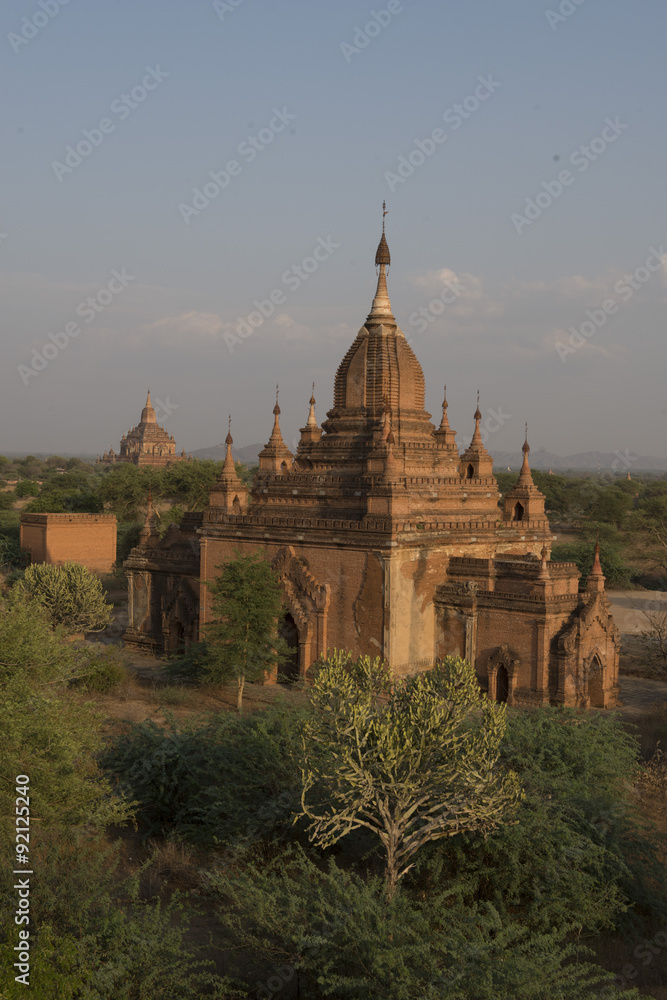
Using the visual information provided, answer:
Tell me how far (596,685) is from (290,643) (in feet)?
29.4

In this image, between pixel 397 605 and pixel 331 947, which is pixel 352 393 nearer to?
pixel 397 605

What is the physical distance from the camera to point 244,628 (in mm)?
25422

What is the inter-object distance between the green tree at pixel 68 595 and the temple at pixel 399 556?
2765 mm

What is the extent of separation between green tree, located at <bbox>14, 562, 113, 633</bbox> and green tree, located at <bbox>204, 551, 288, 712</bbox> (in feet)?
27.8

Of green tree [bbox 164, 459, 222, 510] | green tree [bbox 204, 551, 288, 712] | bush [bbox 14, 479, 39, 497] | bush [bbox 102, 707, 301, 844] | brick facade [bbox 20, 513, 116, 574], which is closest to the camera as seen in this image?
bush [bbox 102, 707, 301, 844]

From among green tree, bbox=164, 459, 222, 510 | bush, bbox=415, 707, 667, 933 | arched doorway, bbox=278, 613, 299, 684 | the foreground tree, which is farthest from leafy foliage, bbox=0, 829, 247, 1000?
green tree, bbox=164, 459, 222, 510

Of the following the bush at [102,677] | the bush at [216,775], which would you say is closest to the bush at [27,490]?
the bush at [102,677]

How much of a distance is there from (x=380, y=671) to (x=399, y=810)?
6.57ft

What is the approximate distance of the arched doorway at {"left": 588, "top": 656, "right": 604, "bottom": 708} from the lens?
974 inches

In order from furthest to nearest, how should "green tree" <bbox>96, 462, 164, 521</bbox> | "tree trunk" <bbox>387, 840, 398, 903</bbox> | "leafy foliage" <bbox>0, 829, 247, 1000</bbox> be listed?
"green tree" <bbox>96, 462, 164, 521</bbox> < "tree trunk" <bbox>387, 840, 398, 903</bbox> < "leafy foliage" <bbox>0, 829, 247, 1000</bbox>

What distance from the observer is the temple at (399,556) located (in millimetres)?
24125

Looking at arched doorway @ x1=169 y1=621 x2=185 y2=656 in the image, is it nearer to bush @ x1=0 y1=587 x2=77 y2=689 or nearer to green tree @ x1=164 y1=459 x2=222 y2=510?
bush @ x1=0 y1=587 x2=77 y2=689

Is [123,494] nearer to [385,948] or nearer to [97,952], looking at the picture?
[97,952]

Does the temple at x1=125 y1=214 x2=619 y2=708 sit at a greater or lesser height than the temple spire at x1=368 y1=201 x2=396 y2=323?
lesser
